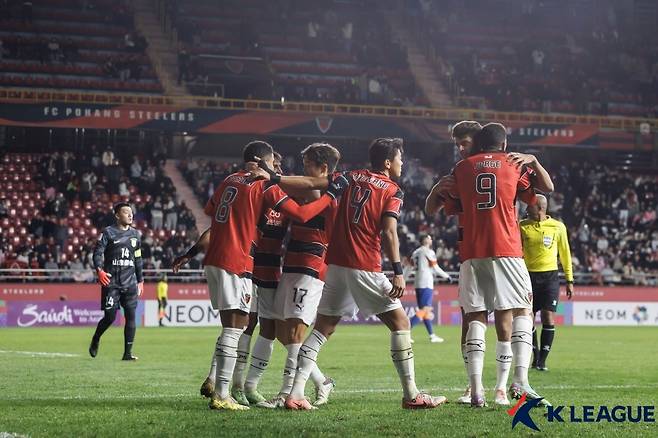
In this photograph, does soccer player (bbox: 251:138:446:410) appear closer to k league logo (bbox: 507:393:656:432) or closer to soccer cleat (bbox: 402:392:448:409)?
soccer cleat (bbox: 402:392:448:409)

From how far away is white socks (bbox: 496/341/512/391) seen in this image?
9.77 meters

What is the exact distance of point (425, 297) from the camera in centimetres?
2467

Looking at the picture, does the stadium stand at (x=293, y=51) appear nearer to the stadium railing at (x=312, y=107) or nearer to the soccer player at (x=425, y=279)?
the stadium railing at (x=312, y=107)

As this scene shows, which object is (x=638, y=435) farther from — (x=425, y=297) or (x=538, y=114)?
(x=538, y=114)

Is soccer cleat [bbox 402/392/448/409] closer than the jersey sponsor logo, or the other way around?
soccer cleat [bbox 402/392/448/409]

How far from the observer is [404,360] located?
9.59 metres

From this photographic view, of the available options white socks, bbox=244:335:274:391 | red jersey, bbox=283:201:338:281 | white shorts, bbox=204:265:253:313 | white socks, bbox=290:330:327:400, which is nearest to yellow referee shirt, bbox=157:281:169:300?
white socks, bbox=244:335:274:391

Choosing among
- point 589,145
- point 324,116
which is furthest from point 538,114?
point 324,116

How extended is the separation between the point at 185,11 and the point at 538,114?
1710 cm

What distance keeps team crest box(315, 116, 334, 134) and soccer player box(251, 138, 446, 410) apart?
33879 mm

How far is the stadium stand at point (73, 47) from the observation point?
43438 millimetres

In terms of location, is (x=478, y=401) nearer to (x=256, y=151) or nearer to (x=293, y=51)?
(x=256, y=151)

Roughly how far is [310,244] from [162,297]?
23834 mm

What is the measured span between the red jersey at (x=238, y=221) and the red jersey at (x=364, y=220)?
624 millimetres
